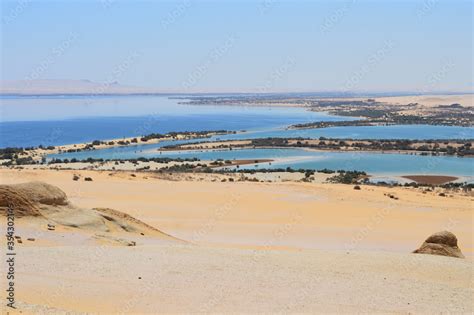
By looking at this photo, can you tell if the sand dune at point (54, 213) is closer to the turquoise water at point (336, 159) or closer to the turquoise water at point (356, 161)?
the turquoise water at point (336, 159)

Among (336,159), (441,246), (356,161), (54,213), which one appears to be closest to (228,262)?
(54,213)

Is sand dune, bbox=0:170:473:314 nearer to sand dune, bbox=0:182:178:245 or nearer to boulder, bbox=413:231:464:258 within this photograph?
sand dune, bbox=0:182:178:245

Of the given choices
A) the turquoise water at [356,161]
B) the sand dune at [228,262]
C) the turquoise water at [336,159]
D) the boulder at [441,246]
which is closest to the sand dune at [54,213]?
the sand dune at [228,262]

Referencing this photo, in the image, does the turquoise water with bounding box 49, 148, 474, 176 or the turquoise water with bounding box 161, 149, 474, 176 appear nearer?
the turquoise water with bounding box 161, 149, 474, 176

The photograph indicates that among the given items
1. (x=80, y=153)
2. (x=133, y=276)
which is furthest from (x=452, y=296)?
(x=80, y=153)

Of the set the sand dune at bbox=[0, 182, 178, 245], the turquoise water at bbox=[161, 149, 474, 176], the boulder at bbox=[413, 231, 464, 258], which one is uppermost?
the sand dune at bbox=[0, 182, 178, 245]

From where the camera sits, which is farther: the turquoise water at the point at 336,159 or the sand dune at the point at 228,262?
the turquoise water at the point at 336,159

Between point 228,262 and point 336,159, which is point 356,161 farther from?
point 228,262

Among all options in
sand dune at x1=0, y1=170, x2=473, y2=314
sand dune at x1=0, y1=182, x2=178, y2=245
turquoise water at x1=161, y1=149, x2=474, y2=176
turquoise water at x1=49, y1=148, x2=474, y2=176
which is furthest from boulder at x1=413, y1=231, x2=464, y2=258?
turquoise water at x1=161, y1=149, x2=474, y2=176

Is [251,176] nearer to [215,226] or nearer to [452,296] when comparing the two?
[215,226]
